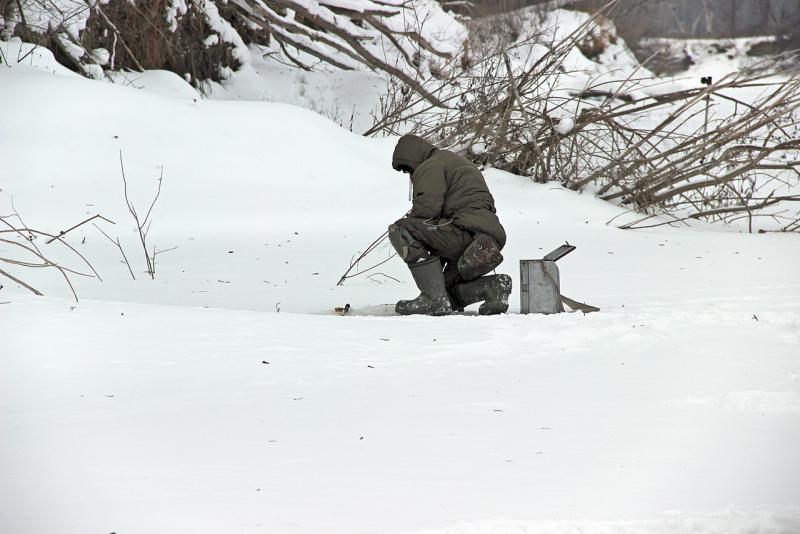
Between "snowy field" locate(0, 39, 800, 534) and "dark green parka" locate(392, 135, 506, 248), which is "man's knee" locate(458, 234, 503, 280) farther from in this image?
"snowy field" locate(0, 39, 800, 534)

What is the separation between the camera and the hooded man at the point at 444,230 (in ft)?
17.9

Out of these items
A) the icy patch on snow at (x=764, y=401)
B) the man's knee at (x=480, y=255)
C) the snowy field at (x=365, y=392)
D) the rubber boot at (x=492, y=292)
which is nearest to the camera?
the snowy field at (x=365, y=392)

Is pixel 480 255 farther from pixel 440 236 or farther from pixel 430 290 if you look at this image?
pixel 430 290

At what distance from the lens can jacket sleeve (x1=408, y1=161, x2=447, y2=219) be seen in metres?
5.44

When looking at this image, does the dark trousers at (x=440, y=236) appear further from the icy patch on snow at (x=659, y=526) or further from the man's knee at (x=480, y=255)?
the icy patch on snow at (x=659, y=526)

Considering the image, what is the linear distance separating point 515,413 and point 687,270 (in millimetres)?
4593

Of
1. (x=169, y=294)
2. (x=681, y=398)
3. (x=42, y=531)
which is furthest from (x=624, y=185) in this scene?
(x=42, y=531)

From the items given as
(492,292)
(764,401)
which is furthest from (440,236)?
(764,401)

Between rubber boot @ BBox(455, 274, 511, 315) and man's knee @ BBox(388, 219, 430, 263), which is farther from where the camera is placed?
rubber boot @ BBox(455, 274, 511, 315)

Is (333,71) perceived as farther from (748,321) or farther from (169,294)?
(748,321)

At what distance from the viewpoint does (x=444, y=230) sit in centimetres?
548

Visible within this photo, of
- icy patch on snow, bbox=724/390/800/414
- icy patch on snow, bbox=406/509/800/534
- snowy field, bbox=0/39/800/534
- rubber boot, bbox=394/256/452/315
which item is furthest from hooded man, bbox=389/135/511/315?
icy patch on snow, bbox=406/509/800/534

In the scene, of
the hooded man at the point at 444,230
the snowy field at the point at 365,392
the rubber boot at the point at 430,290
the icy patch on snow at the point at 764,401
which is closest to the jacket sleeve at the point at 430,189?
the hooded man at the point at 444,230

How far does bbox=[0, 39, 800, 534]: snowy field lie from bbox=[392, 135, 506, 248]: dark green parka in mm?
587
